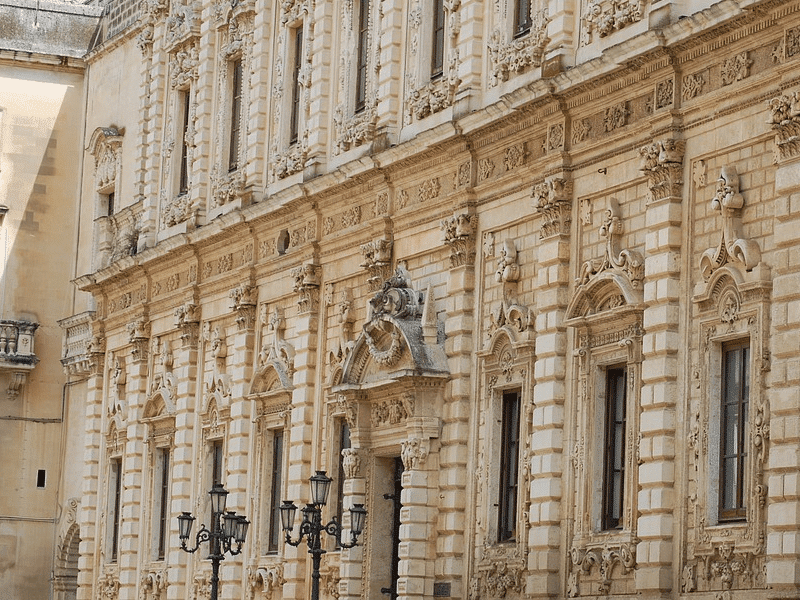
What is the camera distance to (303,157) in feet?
95.5

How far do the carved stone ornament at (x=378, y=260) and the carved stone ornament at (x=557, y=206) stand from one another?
4.02 m

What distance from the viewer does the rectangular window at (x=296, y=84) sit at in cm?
3005

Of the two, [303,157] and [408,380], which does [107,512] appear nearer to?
[303,157]

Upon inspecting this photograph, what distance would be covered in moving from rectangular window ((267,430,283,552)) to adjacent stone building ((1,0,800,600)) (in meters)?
0.05

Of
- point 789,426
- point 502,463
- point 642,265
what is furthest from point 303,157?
point 789,426

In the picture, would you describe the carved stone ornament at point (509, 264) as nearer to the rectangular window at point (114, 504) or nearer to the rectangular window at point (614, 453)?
the rectangular window at point (614, 453)

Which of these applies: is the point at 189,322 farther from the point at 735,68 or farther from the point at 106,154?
the point at 735,68

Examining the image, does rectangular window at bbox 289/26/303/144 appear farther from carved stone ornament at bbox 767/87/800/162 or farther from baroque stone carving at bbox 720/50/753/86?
carved stone ornament at bbox 767/87/800/162

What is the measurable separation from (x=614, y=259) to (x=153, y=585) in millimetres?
13803

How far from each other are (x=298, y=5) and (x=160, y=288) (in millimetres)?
6290

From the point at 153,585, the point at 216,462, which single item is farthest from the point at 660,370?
the point at 153,585

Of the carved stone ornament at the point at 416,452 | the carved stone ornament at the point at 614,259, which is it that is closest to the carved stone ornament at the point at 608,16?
the carved stone ornament at the point at 614,259

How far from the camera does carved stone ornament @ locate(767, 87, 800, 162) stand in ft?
60.6

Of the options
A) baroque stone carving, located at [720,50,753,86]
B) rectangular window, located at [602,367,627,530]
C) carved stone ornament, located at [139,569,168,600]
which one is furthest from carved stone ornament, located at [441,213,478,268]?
carved stone ornament, located at [139,569,168,600]
